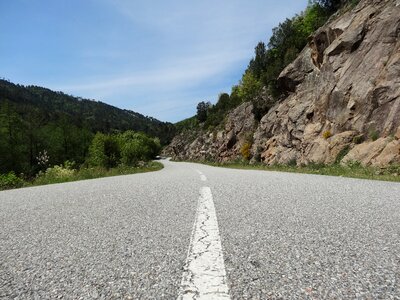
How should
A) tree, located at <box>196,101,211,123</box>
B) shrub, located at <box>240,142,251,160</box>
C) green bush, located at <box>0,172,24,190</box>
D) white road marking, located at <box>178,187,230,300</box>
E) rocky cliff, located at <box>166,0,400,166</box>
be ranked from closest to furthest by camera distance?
1. white road marking, located at <box>178,187,230,300</box>
2. green bush, located at <box>0,172,24,190</box>
3. rocky cliff, located at <box>166,0,400,166</box>
4. shrub, located at <box>240,142,251,160</box>
5. tree, located at <box>196,101,211,123</box>

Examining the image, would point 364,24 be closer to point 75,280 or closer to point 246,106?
point 75,280

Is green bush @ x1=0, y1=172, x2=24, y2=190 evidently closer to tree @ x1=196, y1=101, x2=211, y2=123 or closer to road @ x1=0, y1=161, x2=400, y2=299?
road @ x1=0, y1=161, x2=400, y2=299

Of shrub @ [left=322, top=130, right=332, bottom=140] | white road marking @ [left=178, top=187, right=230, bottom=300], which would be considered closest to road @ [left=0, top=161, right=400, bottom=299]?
white road marking @ [left=178, top=187, right=230, bottom=300]

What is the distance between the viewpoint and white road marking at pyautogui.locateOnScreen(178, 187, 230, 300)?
1.70 metres

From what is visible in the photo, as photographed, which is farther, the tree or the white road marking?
the tree

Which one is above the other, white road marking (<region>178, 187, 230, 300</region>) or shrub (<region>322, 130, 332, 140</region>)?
shrub (<region>322, 130, 332, 140</region>)

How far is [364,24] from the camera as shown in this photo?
66.8ft

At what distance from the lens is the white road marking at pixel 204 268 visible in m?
1.70

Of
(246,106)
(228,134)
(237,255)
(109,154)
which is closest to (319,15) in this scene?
(246,106)

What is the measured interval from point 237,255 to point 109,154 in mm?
52206

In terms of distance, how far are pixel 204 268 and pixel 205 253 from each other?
1.07 feet

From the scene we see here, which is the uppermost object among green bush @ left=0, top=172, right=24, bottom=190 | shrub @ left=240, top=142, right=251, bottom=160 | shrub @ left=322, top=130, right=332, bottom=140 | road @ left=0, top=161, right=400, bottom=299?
shrub @ left=322, top=130, right=332, bottom=140

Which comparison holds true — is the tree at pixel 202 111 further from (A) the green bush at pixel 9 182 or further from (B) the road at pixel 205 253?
(B) the road at pixel 205 253

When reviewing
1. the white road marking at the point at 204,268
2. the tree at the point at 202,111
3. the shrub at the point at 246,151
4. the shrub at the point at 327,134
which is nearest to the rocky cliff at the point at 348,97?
the shrub at the point at 327,134
